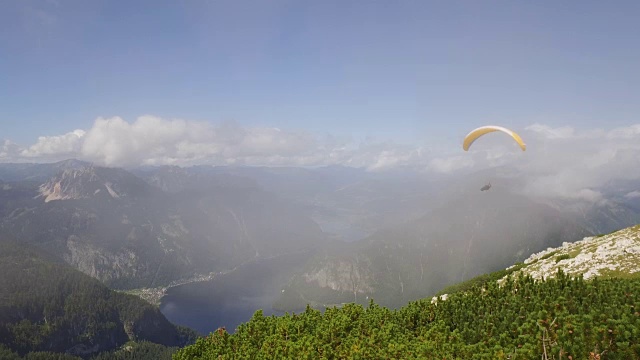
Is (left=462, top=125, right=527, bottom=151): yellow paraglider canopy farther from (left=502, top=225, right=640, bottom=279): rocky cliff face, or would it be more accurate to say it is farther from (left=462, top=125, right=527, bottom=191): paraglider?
(left=502, top=225, right=640, bottom=279): rocky cliff face

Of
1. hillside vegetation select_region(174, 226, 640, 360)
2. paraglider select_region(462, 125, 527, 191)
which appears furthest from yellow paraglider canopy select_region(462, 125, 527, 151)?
hillside vegetation select_region(174, 226, 640, 360)

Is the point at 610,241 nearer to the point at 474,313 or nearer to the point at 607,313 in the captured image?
the point at 474,313

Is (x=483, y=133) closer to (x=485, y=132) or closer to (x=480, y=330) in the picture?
(x=485, y=132)

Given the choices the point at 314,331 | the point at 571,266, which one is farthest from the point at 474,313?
the point at 571,266

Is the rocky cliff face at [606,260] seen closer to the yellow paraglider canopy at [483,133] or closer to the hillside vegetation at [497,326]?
the hillside vegetation at [497,326]

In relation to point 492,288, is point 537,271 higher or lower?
lower

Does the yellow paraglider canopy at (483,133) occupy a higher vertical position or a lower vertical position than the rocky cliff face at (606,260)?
higher

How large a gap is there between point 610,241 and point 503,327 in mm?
40013

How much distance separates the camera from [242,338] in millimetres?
49812

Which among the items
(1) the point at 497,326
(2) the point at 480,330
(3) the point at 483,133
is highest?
(3) the point at 483,133

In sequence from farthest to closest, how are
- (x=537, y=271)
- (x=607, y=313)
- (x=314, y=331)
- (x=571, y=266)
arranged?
1. (x=537, y=271)
2. (x=571, y=266)
3. (x=314, y=331)
4. (x=607, y=313)

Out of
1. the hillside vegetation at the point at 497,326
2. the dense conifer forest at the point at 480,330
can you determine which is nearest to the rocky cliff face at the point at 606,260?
the hillside vegetation at the point at 497,326

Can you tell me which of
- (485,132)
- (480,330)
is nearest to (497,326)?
(480,330)

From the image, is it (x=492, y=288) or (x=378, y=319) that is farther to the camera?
(x=378, y=319)
